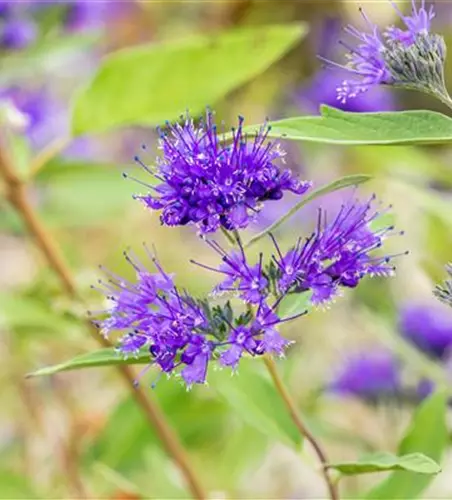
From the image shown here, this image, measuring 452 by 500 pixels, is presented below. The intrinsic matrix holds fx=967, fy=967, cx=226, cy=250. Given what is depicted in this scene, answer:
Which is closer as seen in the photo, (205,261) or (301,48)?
(205,261)

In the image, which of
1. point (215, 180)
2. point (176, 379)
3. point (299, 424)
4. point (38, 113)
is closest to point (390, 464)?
point (299, 424)

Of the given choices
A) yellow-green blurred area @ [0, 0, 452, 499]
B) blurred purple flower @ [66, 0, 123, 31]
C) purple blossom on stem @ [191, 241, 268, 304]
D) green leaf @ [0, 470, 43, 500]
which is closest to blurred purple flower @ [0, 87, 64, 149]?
yellow-green blurred area @ [0, 0, 452, 499]

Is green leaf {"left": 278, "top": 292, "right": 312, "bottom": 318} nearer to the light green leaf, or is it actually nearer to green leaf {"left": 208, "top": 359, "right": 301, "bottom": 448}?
green leaf {"left": 208, "top": 359, "right": 301, "bottom": 448}

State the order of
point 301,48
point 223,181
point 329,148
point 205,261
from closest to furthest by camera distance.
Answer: point 223,181
point 329,148
point 205,261
point 301,48

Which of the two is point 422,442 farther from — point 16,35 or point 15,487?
point 16,35

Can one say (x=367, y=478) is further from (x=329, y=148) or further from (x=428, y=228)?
(x=329, y=148)

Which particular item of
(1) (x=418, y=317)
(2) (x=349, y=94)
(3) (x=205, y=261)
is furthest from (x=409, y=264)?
(2) (x=349, y=94)

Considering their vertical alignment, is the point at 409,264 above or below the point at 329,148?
below

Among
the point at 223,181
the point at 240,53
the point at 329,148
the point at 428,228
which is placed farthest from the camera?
the point at 329,148
